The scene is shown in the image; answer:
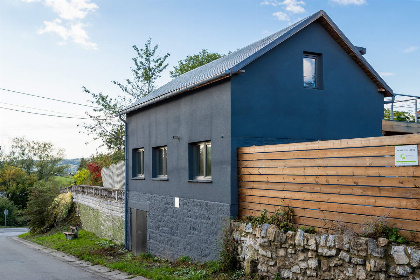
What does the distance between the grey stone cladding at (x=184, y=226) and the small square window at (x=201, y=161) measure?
71 cm

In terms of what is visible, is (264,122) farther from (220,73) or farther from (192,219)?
(192,219)

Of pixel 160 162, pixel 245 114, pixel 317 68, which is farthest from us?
pixel 160 162

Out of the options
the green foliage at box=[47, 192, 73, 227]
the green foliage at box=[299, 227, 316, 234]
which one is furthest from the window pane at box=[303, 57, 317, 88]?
the green foliage at box=[47, 192, 73, 227]

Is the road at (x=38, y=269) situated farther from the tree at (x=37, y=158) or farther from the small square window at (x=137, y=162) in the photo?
the tree at (x=37, y=158)

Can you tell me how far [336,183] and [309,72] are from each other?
475cm

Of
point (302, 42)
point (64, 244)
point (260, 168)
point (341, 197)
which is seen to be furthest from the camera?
point (64, 244)

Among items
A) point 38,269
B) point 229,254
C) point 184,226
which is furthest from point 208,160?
point 38,269

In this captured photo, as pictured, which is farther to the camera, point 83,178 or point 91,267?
point 83,178

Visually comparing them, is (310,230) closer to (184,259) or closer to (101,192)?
(184,259)

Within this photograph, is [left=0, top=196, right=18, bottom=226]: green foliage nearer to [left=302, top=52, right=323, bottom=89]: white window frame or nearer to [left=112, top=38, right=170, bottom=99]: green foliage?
[left=112, top=38, right=170, bottom=99]: green foliage

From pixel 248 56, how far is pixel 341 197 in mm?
4234

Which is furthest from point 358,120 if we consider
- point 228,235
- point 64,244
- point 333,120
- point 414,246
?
point 64,244

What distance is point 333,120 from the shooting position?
1173 cm

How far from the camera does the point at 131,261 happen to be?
13961 mm
